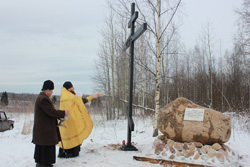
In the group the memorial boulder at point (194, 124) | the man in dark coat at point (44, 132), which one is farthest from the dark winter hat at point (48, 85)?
the memorial boulder at point (194, 124)

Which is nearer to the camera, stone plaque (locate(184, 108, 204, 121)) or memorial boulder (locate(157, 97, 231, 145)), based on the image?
memorial boulder (locate(157, 97, 231, 145))

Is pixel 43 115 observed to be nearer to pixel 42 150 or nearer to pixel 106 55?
pixel 42 150

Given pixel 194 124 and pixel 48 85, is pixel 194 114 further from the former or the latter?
pixel 48 85

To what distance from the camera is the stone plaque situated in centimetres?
470

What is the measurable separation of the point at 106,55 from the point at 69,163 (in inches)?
536

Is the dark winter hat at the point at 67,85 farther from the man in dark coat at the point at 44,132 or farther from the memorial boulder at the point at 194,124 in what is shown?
the memorial boulder at the point at 194,124

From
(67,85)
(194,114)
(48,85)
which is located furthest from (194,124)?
(48,85)

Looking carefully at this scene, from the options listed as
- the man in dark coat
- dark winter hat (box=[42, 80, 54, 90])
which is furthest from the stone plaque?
dark winter hat (box=[42, 80, 54, 90])

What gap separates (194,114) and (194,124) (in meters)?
0.24

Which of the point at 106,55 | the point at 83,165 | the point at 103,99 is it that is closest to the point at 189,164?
the point at 83,165

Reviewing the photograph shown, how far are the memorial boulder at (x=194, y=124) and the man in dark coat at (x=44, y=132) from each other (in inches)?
97.4

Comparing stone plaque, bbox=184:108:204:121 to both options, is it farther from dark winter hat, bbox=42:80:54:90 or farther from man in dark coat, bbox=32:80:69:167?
dark winter hat, bbox=42:80:54:90

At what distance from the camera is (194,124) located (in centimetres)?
464

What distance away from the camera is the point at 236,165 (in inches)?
156
